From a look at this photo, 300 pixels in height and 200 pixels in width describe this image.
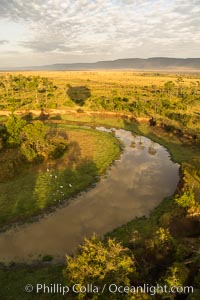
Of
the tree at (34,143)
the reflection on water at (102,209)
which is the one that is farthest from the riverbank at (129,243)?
the tree at (34,143)

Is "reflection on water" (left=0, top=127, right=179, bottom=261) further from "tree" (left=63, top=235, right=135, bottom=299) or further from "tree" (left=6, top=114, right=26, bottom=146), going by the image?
"tree" (left=6, top=114, right=26, bottom=146)

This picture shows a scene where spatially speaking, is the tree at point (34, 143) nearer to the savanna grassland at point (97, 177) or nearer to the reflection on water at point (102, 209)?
the savanna grassland at point (97, 177)

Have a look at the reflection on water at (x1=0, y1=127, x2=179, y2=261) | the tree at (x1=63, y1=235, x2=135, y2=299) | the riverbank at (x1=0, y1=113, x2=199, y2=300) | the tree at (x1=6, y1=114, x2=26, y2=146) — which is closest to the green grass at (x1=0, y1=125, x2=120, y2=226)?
the reflection on water at (x1=0, y1=127, x2=179, y2=261)

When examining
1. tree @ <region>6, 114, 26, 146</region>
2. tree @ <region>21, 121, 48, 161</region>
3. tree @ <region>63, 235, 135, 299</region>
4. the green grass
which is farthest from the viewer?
tree @ <region>6, 114, 26, 146</region>

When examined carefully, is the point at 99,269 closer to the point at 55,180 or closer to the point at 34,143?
the point at 55,180

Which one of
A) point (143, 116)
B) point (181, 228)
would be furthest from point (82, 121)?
point (181, 228)

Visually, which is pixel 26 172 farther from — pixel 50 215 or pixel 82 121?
pixel 82 121
